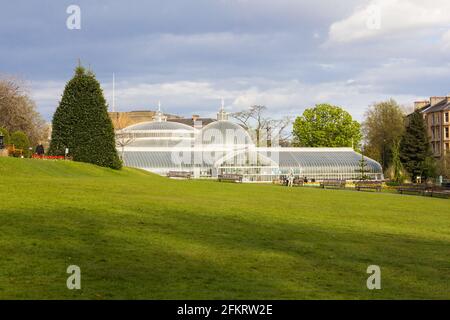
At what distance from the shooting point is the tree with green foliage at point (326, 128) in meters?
108

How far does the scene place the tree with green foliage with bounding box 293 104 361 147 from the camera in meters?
108

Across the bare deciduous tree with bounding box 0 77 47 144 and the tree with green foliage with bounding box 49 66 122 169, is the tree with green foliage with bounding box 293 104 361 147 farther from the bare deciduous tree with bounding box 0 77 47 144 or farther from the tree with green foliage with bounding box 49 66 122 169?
the tree with green foliage with bounding box 49 66 122 169

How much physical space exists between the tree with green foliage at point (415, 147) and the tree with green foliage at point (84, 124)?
50876mm

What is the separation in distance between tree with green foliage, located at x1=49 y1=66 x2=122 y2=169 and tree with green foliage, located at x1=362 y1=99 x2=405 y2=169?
69.5 m

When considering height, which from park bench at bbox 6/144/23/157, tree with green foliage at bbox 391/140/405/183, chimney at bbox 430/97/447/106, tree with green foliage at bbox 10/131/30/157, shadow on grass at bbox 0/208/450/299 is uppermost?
chimney at bbox 430/97/447/106

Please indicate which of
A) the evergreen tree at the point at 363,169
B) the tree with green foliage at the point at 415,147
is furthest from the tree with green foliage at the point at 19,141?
the tree with green foliage at the point at 415,147

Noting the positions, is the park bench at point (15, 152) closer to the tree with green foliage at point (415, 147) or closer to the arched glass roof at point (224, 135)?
the arched glass roof at point (224, 135)

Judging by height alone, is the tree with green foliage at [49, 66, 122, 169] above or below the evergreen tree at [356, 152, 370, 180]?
above

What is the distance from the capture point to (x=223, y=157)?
80.9 meters

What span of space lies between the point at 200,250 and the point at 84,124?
1208 inches

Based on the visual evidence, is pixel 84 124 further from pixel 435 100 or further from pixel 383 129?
pixel 435 100

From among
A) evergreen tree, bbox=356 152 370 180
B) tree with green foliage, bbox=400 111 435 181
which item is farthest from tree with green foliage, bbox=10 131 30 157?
tree with green foliage, bbox=400 111 435 181

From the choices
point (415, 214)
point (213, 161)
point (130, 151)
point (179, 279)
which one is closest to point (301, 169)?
point (213, 161)
